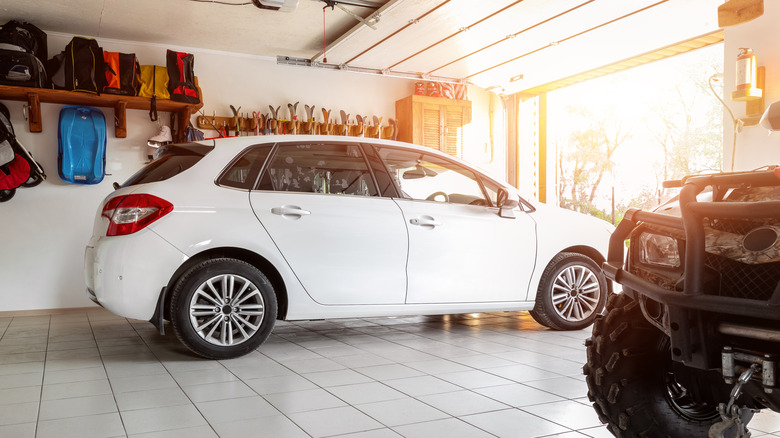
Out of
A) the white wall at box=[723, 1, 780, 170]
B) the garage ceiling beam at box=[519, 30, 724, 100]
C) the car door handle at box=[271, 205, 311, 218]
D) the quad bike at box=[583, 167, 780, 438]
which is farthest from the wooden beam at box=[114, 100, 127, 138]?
the quad bike at box=[583, 167, 780, 438]

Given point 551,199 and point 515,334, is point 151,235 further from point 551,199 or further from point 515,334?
point 551,199

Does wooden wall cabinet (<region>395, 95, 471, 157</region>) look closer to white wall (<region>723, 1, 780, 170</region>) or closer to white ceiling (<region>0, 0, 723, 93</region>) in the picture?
white ceiling (<region>0, 0, 723, 93</region>)

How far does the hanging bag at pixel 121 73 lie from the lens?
6.71 meters

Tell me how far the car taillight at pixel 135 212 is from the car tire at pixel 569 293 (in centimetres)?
288

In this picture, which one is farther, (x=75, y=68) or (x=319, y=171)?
(x=75, y=68)

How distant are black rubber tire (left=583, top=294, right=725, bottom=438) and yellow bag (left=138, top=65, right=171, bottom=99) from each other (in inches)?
241

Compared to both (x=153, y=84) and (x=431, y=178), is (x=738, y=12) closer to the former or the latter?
(x=431, y=178)

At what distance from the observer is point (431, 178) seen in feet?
16.4

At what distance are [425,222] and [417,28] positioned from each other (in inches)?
107

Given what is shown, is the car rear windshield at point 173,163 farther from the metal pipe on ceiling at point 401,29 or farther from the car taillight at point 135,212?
the metal pipe on ceiling at point 401,29

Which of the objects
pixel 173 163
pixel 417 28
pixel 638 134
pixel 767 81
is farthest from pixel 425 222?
pixel 638 134

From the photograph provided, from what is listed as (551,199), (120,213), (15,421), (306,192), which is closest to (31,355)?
(120,213)

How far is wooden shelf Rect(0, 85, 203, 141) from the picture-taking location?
650 centimetres

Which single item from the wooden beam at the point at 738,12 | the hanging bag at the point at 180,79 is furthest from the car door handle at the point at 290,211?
the wooden beam at the point at 738,12
